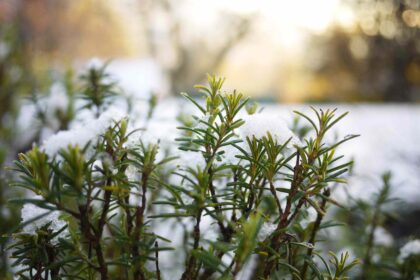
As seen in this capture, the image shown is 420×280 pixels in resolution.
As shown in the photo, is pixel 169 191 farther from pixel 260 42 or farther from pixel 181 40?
pixel 260 42

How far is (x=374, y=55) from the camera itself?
15.7 m

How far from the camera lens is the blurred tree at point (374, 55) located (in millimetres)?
13398

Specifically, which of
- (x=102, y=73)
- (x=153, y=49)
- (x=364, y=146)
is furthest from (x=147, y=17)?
(x=102, y=73)

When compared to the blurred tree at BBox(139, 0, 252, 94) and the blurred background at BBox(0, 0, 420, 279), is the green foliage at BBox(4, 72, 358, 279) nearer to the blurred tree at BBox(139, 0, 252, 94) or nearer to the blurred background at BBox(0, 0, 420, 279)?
the blurred background at BBox(0, 0, 420, 279)

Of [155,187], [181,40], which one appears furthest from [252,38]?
[155,187]

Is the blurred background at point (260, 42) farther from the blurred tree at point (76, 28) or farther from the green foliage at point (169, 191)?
the green foliage at point (169, 191)

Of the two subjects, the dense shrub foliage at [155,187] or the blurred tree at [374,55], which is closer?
the dense shrub foliage at [155,187]

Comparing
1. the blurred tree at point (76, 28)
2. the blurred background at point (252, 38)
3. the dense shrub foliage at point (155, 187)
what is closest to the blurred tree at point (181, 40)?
the blurred background at point (252, 38)

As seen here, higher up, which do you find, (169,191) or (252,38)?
(252,38)

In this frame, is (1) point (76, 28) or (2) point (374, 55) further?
(1) point (76, 28)

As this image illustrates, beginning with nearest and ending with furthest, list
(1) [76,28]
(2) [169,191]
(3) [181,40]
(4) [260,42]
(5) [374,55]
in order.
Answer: (2) [169,191], (3) [181,40], (5) [374,55], (4) [260,42], (1) [76,28]

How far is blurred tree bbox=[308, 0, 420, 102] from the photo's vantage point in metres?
13.4

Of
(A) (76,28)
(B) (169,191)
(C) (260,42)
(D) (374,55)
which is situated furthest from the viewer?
(A) (76,28)

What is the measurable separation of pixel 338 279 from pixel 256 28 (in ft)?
52.8
